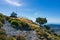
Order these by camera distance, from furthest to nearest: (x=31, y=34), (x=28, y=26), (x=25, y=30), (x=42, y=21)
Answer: (x=42, y=21) → (x=28, y=26) → (x=25, y=30) → (x=31, y=34)

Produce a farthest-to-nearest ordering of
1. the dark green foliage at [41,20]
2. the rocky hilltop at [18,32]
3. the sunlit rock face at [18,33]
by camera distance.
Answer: the dark green foliage at [41,20] < the sunlit rock face at [18,33] < the rocky hilltop at [18,32]

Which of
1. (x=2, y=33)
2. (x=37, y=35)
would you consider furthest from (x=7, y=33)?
(x=37, y=35)

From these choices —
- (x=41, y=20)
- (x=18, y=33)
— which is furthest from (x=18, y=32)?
(x=41, y=20)

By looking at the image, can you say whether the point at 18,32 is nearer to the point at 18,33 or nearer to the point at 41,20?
the point at 18,33

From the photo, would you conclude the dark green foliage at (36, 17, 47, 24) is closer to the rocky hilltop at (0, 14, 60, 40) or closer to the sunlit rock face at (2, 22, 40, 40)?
the rocky hilltop at (0, 14, 60, 40)

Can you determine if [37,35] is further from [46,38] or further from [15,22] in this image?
[15,22]

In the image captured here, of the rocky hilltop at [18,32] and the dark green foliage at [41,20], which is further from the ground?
the dark green foliage at [41,20]

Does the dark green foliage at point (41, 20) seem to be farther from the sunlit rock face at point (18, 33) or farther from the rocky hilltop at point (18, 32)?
the sunlit rock face at point (18, 33)

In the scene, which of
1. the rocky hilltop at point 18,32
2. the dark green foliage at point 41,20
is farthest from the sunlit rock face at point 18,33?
the dark green foliage at point 41,20

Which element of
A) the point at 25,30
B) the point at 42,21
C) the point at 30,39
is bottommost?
the point at 30,39

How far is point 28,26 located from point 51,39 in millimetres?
6670

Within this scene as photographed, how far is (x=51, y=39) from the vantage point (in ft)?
136

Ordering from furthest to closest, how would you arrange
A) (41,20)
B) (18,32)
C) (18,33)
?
(41,20), (18,32), (18,33)

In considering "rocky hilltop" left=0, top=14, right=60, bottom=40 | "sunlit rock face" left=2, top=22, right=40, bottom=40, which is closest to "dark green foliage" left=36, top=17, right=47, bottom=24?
"rocky hilltop" left=0, top=14, right=60, bottom=40
